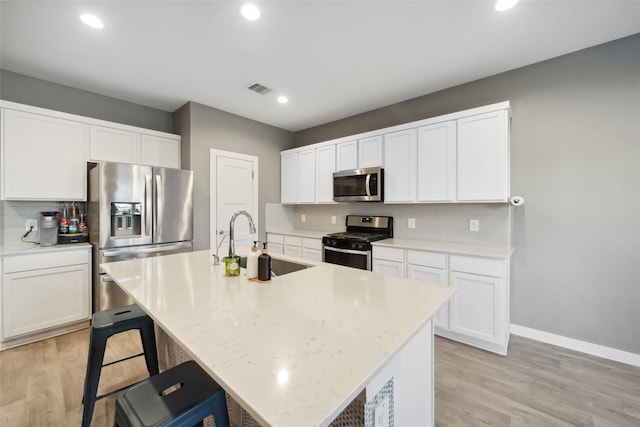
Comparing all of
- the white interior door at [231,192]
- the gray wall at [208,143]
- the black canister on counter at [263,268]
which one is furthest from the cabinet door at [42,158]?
the black canister on counter at [263,268]

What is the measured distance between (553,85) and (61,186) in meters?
5.02

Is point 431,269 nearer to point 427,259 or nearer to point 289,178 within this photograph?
point 427,259

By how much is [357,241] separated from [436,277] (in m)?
0.92

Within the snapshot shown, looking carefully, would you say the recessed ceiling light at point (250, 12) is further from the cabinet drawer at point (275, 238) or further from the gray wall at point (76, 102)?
the cabinet drawer at point (275, 238)

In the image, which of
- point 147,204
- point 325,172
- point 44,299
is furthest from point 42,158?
point 325,172

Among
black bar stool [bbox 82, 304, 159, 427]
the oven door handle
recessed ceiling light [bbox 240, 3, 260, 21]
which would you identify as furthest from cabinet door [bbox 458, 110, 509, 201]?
black bar stool [bbox 82, 304, 159, 427]

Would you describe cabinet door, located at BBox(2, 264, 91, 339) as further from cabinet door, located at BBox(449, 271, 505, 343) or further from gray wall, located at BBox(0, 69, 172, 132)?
cabinet door, located at BBox(449, 271, 505, 343)

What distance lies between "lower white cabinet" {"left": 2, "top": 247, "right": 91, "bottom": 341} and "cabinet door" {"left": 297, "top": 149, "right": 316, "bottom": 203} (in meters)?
2.75

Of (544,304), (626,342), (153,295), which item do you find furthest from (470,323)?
(153,295)

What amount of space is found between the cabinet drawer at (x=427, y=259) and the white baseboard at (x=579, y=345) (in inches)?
42.0

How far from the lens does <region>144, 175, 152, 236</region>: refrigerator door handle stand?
2987mm

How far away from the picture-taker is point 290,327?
0.95m

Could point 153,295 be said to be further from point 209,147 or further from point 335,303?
point 209,147

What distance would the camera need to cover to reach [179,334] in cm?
91
